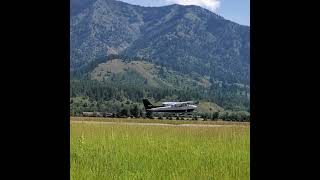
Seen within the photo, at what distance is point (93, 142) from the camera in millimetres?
10086

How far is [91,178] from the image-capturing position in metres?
6.25
